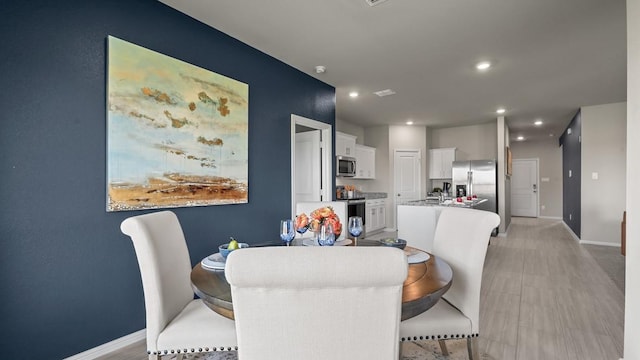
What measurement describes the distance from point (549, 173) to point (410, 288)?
1061 centimetres

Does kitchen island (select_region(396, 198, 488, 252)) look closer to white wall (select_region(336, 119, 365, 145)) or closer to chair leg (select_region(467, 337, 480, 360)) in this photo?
chair leg (select_region(467, 337, 480, 360))

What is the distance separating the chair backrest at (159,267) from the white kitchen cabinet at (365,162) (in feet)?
17.4

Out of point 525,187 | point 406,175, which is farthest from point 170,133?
point 525,187

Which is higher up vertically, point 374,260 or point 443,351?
point 374,260

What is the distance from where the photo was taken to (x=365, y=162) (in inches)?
277

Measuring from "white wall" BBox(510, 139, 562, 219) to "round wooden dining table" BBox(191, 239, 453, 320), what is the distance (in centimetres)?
1020

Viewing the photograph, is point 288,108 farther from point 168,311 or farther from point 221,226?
point 168,311

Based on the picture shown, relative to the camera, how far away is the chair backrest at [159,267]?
4.50 ft

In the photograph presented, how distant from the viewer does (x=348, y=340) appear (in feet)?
2.60

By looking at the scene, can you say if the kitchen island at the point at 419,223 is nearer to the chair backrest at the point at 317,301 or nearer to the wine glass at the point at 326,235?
the wine glass at the point at 326,235

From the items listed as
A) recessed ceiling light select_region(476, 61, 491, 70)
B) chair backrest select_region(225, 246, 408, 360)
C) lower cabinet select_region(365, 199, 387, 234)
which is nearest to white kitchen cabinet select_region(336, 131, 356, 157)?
lower cabinet select_region(365, 199, 387, 234)

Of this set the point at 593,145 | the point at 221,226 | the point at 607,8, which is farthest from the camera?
the point at 593,145

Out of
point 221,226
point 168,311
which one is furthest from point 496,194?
point 168,311

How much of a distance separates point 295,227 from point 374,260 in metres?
1.17
